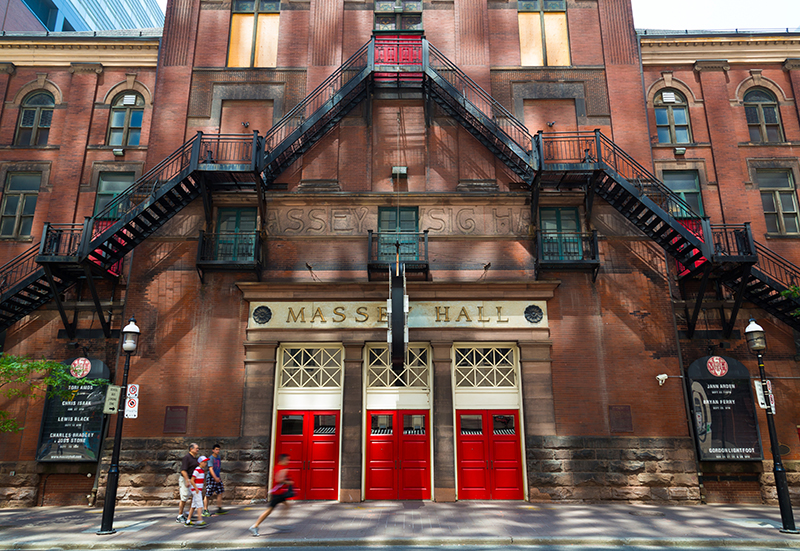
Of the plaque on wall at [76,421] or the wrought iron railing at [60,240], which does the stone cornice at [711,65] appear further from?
the plaque on wall at [76,421]

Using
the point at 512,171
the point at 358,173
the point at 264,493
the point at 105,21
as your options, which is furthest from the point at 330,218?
the point at 105,21

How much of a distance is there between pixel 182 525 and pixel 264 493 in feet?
10.6

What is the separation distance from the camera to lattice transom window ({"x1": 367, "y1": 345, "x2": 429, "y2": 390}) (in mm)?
16688

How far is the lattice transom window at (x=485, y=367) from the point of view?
16.7 meters

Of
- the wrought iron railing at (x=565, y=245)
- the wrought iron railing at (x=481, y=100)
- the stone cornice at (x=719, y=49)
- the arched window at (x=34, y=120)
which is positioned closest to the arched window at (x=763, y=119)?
the stone cornice at (x=719, y=49)

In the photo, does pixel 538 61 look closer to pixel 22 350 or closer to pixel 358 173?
pixel 358 173

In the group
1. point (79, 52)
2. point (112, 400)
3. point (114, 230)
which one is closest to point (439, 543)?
point (112, 400)

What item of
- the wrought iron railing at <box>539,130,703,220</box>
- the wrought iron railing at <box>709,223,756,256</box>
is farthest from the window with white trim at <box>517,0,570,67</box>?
the wrought iron railing at <box>709,223,756,256</box>

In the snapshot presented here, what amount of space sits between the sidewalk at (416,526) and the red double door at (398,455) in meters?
0.58

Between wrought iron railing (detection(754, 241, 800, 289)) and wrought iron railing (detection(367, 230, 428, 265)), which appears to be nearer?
wrought iron railing (detection(367, 230, 428, 265))

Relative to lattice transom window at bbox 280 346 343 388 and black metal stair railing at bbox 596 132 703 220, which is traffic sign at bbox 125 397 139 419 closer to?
lattice transom window at bbox 280 346 343 388

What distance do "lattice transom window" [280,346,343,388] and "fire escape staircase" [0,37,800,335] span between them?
18.7 feet

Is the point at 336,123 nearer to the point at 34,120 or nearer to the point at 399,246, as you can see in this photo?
the point at 399,246

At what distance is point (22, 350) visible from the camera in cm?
1720
